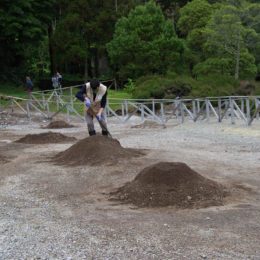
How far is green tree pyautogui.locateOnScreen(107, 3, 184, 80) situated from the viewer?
29656 millimetres

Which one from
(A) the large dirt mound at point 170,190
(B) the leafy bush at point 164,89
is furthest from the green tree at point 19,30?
(A) the large dirt mound at point 170,190

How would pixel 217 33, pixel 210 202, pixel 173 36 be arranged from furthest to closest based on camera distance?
1. pixel 173 36
2. pixel 217 33
3. pixel 210 202

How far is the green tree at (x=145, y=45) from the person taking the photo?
29.7 m

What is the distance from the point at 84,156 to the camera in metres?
7.98

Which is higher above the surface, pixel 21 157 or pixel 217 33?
pixel 217 33

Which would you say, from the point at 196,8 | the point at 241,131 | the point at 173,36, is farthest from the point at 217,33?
the point at 241,131

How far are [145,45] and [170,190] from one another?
25404mm

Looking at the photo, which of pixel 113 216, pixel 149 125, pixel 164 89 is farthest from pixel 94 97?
pixel 164 89

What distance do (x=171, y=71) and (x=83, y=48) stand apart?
7.87 m

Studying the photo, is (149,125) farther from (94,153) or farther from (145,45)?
(145,45)

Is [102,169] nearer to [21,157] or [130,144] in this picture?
[21,157]

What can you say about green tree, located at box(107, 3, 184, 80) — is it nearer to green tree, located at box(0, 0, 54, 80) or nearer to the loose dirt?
green tree, located at box(0, 0, 54, 80)

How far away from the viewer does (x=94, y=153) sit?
314 inches

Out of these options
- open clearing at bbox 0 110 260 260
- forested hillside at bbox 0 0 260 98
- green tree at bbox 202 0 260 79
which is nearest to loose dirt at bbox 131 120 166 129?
forested hillside at bbox 0 0 260 98
